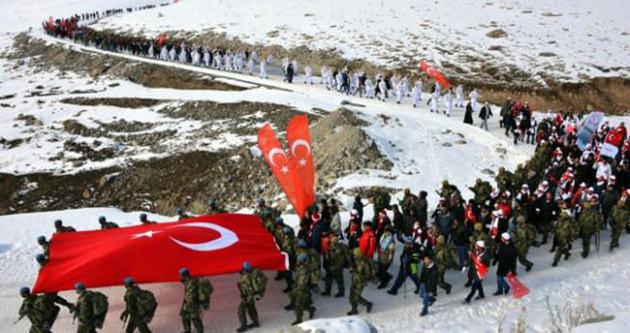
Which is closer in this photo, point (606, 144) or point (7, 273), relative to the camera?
point (7, 273)

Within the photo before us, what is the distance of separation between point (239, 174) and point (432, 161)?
7.58 meters

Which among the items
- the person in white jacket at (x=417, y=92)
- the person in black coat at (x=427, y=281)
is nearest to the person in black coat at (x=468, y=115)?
the person in white jacket at (x=417, y=92)

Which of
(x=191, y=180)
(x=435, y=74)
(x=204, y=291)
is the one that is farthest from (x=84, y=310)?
(x=435, y=74)

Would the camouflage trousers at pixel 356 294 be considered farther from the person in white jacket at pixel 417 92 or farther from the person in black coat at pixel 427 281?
the person in white jacket at pixel 417 92

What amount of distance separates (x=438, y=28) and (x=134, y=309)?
4002 centimetres

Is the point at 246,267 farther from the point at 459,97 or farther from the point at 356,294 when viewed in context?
the point at 459,97

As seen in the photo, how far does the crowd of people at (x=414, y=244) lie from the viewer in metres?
10.4

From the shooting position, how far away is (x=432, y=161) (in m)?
21.8

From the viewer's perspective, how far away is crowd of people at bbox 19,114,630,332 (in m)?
10.4

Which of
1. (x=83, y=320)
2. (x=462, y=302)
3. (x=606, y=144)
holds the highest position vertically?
(x=606, y=144)

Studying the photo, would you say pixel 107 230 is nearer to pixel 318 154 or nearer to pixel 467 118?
pixel 318 154

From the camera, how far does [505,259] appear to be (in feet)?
38.3

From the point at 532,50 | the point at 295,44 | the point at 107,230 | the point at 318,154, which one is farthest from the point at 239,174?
the point at 532,50

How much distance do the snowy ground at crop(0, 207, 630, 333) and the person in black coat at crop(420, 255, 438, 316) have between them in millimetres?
324
